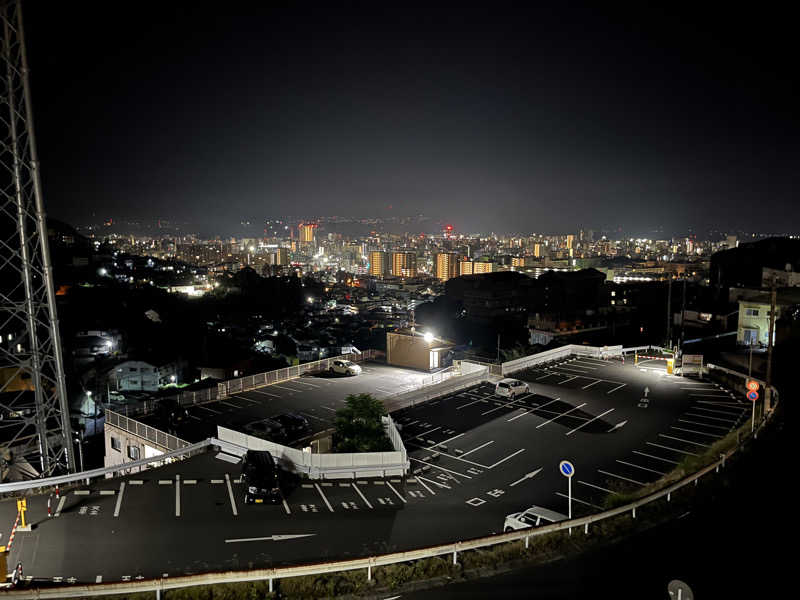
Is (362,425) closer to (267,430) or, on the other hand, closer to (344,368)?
(267,430)

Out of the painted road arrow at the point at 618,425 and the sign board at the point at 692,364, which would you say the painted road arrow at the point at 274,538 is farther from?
the sign board at the point at 692,364

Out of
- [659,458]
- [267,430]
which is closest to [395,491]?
[267,430]

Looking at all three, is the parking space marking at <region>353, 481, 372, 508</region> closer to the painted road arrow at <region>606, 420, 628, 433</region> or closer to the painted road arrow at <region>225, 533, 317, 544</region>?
the painted road arrow at <region>225, 533, 317, 544</region>

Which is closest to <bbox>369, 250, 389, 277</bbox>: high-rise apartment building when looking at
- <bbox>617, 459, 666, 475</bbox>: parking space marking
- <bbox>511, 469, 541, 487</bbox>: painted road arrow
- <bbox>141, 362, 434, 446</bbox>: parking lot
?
<bbox>141, 362, 434, 446</bbox>: parking lot

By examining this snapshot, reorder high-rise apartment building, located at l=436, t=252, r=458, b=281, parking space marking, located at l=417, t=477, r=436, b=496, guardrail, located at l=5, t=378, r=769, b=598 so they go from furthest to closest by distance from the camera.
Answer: high-rise apartment building, located at l=436, t=252, r=458, b=281
parking space marking, located at l=417, t=477, r=436, b=496
guardrail, located at l=5, t=378, r=769, b=598

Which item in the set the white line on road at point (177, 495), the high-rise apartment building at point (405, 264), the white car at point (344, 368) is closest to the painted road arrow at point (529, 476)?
the white line on road at point (177, 495)

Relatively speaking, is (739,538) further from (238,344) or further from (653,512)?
(238,344)
